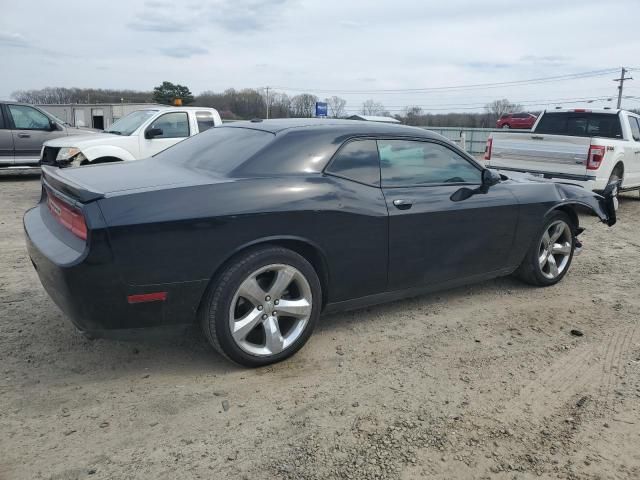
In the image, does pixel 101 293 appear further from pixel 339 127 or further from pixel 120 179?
pixel 339 127

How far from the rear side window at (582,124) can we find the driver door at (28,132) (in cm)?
1047

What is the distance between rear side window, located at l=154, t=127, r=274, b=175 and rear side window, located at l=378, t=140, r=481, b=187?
2.91 ft

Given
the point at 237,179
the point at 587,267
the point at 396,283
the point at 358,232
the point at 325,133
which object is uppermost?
the point at 325,133

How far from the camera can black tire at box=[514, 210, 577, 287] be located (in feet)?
15.6

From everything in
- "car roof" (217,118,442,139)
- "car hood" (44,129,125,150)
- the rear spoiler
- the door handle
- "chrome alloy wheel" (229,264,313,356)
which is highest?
"car roof" (217,118,442,139)

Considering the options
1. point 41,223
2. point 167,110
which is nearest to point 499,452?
point 41,223

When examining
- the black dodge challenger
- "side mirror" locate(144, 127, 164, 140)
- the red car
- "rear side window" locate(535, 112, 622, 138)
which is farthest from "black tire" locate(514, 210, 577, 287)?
the red car

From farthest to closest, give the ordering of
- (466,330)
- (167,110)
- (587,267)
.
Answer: (167,110)
(587,267)
(466,330)

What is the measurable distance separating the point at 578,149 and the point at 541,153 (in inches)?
21.5

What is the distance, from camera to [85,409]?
9.01ft

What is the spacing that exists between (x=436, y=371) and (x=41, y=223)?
2746 millimetres

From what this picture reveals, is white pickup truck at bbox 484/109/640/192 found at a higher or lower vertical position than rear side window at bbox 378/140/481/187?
lower

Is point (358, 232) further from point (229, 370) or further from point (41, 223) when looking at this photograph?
point (41, 223)

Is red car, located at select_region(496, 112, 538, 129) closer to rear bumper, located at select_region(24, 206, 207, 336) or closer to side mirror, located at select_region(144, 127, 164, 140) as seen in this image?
side mirror, located at select_region(144, 127, 164, 140)
